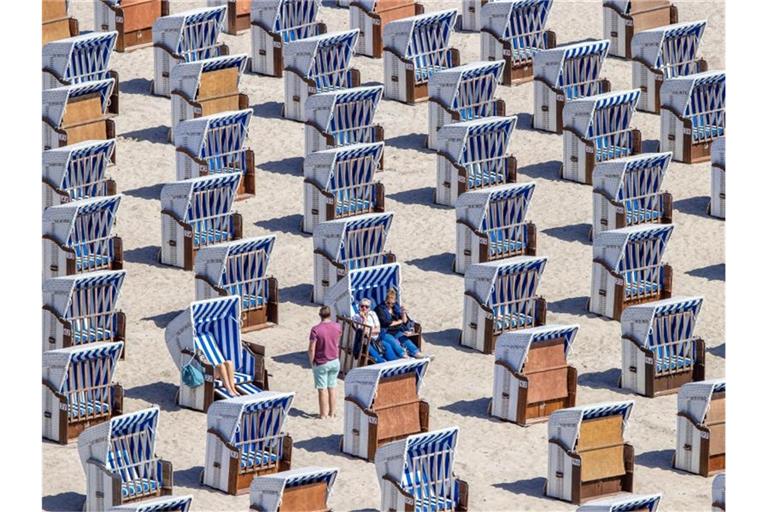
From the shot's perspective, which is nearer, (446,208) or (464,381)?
(464,381)

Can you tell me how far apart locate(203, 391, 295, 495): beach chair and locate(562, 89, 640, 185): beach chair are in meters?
10.4

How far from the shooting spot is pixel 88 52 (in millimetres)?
46469

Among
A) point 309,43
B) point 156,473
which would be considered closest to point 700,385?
point 156,473

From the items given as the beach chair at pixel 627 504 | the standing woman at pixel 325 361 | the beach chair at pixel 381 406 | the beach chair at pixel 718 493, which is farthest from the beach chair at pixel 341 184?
the beach chair at pixel 627 504

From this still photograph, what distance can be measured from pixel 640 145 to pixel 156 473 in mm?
13068

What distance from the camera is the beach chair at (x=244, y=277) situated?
133 feet

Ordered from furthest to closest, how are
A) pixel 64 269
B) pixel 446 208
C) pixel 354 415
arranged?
pixel 446 208 → pixel 64 269 → pixel 354 415

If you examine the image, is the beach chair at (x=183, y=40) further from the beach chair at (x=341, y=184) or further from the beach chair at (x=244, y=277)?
the beach chair at (x=244, y=277)

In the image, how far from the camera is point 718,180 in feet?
148

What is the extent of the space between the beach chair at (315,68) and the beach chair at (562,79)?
2.83m

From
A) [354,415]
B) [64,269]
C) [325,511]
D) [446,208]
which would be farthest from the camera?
[446,208]

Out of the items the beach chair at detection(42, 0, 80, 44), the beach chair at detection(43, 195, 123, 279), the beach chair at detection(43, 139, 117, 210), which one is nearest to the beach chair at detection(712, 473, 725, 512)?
the beach chair at detection(43, 195, 123, 279)

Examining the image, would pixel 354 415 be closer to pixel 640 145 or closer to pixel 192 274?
pixel 192 274

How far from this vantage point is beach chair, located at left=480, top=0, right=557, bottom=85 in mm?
48875
